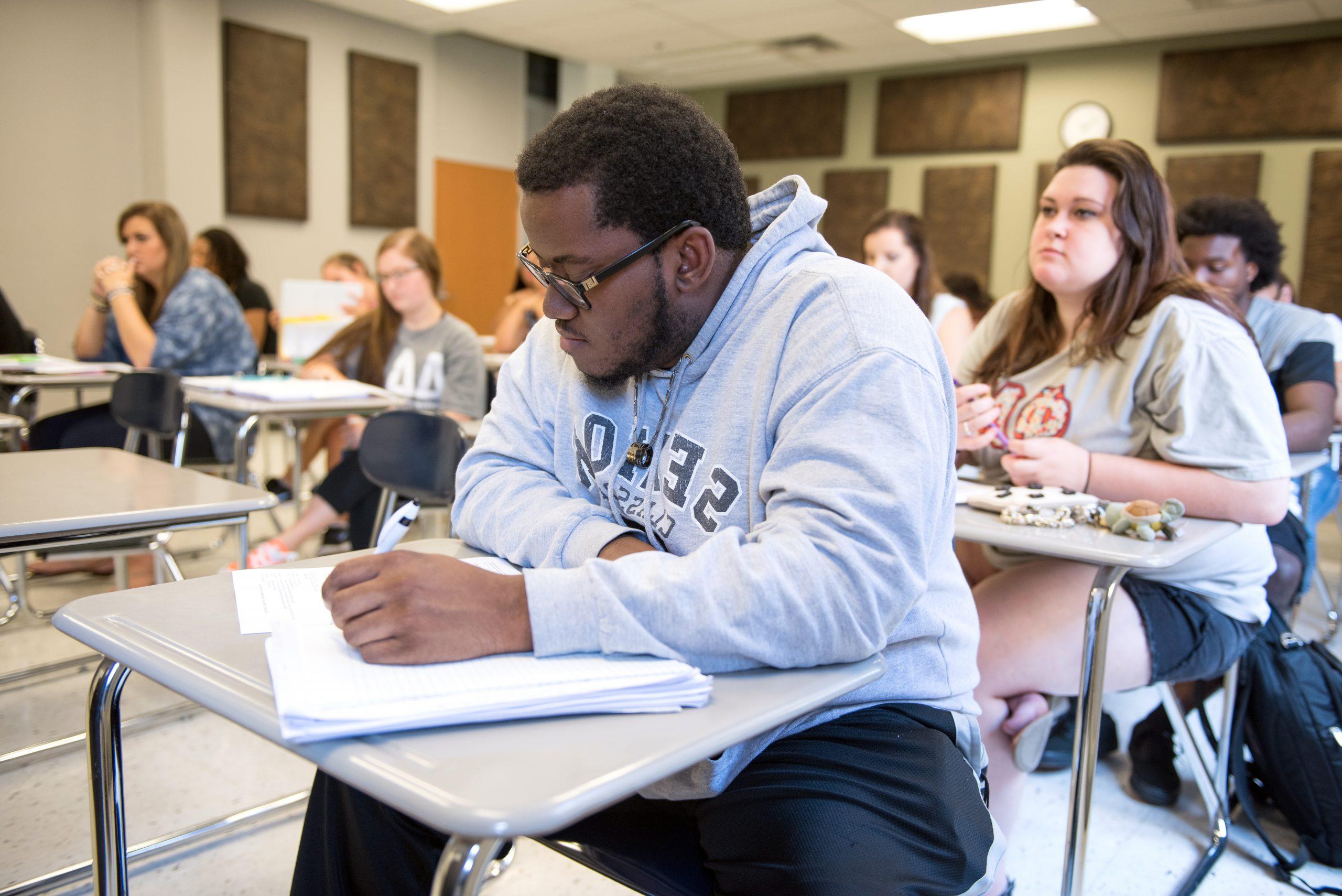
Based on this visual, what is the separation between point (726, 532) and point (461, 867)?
1.11ft

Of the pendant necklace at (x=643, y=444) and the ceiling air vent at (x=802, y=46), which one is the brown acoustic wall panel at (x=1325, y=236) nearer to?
the ceiling air vent at (x=802, y=46)

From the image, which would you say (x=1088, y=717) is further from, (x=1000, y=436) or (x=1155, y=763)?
(x=1155, y=763)

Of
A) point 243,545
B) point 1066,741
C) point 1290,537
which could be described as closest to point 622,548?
point 243,545

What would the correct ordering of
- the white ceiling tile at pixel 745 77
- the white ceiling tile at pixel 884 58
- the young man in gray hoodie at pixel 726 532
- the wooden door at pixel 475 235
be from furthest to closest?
the white ceiling tile at pixel 745 77 → the wooden door at pixel 475 235 → the white ceiling tile at pixel 884 58 → the young man in gray hoodie at pixel 726 532

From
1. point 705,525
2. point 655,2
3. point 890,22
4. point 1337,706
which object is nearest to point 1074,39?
point 890,22

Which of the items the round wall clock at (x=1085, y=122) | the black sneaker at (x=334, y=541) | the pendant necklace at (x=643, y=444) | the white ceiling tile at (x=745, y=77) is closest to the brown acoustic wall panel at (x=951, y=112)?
the round wall clock at (x=1085, y=122)

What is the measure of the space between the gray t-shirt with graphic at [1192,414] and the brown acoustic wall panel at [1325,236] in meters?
5.85

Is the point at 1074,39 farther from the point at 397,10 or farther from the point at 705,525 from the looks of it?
the point at 705,525

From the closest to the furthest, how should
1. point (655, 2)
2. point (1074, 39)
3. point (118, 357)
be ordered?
point (118, 357) → point (655, 2) → point (1074, 39)

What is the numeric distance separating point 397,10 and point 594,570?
277 inches

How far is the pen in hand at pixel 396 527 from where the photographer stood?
39.8 inches

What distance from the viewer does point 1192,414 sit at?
1.59 metres

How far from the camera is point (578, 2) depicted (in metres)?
6.43

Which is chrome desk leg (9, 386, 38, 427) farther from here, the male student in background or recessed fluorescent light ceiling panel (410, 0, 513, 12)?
recessed fluorescent light ceiling panel (410, 0, 513, 12)
